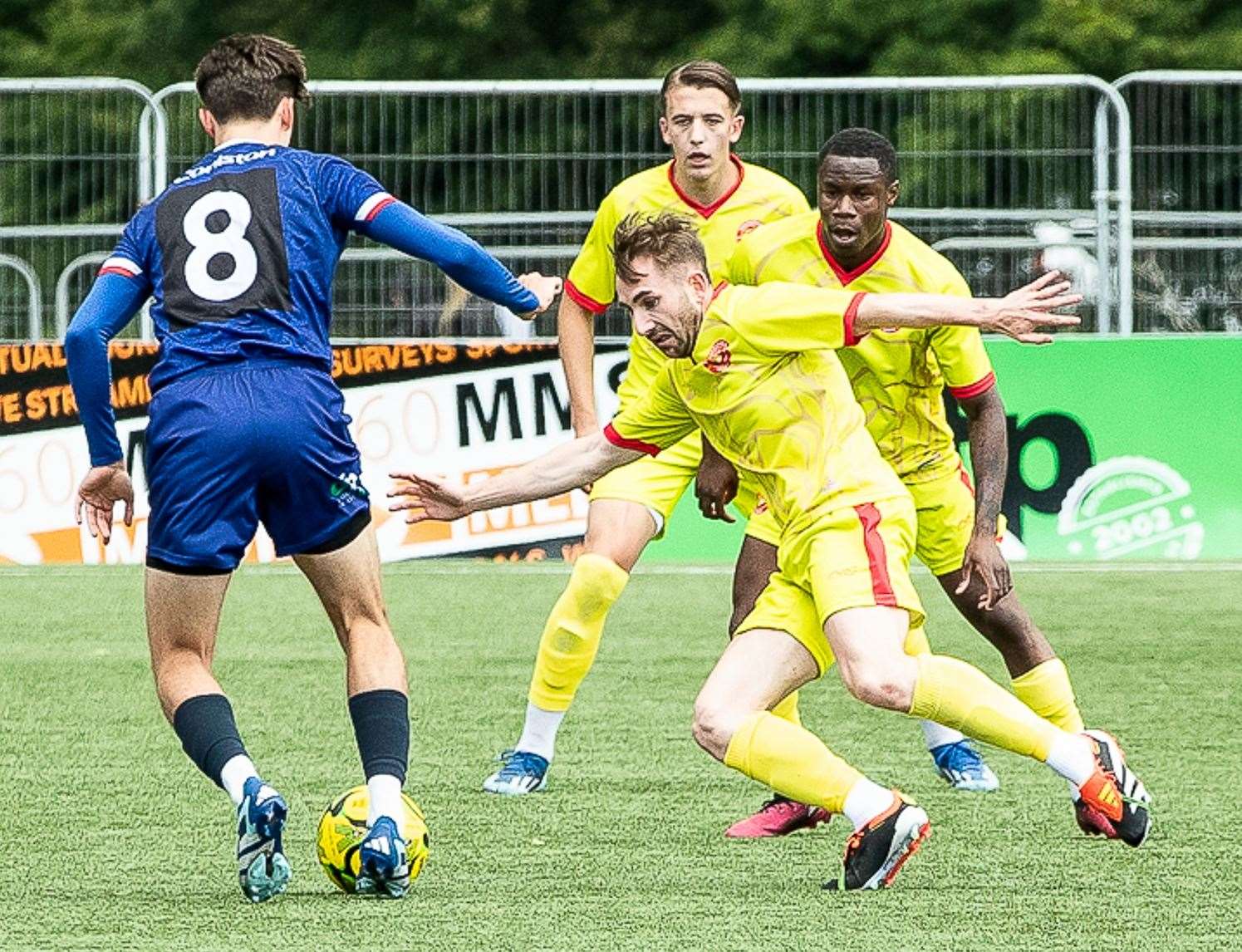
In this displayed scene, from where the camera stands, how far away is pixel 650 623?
10977 millimetres

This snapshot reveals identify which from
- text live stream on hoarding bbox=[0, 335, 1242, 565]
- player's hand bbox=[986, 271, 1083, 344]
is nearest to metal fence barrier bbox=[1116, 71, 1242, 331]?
text live stream on hoarding bbox=[0, 335, 1242, 565]

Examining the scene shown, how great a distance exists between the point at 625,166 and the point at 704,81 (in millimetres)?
6846

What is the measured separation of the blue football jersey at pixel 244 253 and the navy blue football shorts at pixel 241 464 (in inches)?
2.6

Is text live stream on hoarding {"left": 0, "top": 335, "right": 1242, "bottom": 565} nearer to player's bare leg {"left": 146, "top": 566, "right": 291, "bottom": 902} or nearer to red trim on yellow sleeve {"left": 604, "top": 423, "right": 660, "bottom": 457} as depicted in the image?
red trim on yellow sleeve {"left": 604, "top": 423, "right": 660, "bottom": 457}

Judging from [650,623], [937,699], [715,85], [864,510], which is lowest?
[650,623]

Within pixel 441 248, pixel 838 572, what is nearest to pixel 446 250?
pixel 441 248

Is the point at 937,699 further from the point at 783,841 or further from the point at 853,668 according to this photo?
the point at 783,841

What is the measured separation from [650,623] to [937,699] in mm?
5389

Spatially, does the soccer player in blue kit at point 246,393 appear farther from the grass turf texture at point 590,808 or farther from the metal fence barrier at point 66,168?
the metal fence barrier at point 66,168

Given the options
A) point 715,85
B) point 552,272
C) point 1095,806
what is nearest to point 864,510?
point 1095,806

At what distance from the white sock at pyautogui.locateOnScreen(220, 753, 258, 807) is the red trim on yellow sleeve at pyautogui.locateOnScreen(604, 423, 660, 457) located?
125 cm

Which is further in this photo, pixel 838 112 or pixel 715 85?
pixel 838 112

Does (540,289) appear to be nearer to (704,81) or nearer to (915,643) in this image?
(915,643)

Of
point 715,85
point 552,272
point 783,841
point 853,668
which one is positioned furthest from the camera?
point 552,272
